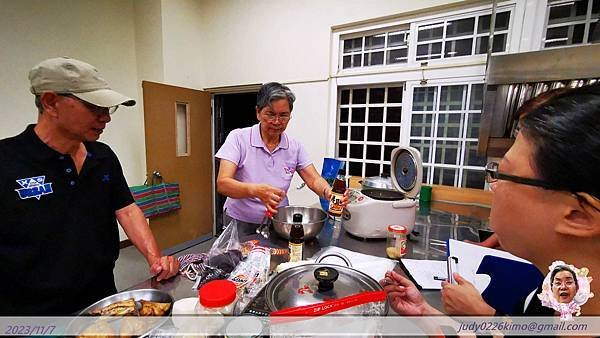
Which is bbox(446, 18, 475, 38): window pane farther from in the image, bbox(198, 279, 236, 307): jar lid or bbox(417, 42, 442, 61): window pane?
bbox(198, 279, 236, 307): jar lid

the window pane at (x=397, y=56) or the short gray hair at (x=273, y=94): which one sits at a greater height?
the window pane at (x=397, y=56)

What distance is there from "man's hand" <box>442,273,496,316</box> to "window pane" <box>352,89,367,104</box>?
220 cm

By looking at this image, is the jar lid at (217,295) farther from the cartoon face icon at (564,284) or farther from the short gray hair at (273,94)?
the short gray hair at (273,94)

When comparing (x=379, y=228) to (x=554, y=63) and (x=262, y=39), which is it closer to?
(x=554, y=63)

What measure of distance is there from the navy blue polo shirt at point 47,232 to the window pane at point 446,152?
246 cm

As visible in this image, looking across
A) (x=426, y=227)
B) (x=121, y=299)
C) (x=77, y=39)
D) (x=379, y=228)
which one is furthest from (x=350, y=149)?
(x=77, y=39)

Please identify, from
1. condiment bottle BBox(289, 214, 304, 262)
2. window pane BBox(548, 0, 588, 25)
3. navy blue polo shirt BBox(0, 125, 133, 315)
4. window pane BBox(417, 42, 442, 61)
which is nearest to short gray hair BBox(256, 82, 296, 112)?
condiment bottle BBox(289, 214, 304, 262)

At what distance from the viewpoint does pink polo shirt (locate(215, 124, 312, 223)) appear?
1.57 meters

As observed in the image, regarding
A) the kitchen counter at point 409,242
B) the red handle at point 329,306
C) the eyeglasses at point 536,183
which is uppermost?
the eyeglasses at point 536,183

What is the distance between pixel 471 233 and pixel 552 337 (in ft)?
3.52

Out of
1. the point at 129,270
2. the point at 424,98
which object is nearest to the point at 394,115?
the point at 424,98

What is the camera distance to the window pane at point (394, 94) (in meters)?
2.53

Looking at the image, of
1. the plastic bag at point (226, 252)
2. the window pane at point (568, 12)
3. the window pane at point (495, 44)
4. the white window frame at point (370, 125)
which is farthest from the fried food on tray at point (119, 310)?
the window pane at point (568, 12)

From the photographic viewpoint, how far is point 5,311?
963mm
